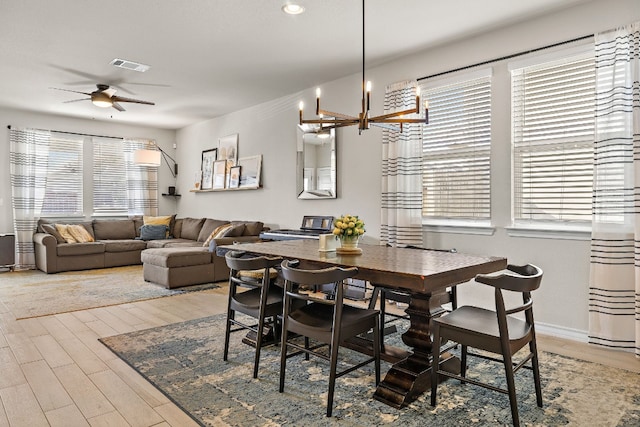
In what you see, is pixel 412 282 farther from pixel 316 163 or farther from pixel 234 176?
pixel 234 176

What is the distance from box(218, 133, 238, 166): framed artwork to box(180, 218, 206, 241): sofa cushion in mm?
1267

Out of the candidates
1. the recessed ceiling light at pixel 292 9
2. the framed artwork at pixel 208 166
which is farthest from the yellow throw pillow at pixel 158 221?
the recessed ceiling light at pixel 292 9

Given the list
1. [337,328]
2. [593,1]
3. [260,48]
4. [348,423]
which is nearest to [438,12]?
[593,1]

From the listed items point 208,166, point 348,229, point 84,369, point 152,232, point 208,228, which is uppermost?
point 208,166

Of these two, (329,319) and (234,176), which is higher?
(234,176)

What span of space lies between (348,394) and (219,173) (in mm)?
5807

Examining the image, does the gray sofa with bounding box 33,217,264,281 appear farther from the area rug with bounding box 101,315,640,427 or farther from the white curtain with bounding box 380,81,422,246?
the area rug with bounding box 101,315,640,427

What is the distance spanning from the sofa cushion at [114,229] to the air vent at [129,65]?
3915 mm

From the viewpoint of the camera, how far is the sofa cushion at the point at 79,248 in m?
6.71

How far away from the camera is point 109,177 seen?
27.3 ft

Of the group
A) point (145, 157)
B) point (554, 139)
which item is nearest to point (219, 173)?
point (145, 157)

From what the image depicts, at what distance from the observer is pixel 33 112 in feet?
24.0

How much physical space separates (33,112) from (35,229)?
2073mm

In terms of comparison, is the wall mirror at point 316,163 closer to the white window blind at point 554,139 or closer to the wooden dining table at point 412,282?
the white window blind at point 554,139
